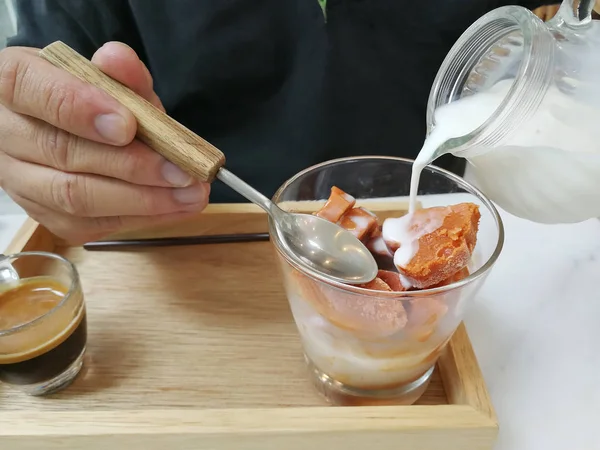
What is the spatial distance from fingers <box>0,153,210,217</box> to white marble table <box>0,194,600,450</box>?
0.54ft

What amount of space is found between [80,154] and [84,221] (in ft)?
0.30

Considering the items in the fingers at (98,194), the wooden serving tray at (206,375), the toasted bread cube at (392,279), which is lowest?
the wooden serving tray at (206,375)

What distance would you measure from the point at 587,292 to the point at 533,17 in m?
0.31

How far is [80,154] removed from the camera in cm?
52

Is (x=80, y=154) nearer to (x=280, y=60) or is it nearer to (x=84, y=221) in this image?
(x=84, y=221)

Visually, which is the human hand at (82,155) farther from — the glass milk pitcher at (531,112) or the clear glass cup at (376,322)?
the glass milk pitcher at (531,112)

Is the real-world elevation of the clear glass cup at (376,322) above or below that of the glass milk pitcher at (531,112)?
below

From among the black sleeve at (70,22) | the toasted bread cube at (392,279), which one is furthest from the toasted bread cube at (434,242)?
the black sleeve at (70,22)

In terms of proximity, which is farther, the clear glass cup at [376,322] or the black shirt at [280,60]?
the black shirt at [280,60]

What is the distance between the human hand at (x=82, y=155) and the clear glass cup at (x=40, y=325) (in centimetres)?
A: 6

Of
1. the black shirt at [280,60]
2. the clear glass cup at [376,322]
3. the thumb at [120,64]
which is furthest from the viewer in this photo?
the black shirt at [280,60]

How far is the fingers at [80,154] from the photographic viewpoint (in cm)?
50

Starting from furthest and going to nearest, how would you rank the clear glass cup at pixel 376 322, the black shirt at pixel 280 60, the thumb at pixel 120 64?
1. the black shirt at pixel 280 60
2. the thumb at pixel 120 64
3. the clear glass cup at pixel 376 322

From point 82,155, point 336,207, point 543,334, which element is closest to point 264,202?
point 336,207
